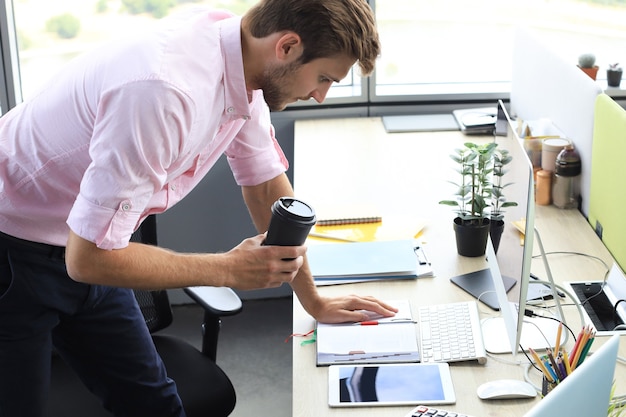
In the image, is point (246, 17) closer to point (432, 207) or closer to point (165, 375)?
point (165, 375)

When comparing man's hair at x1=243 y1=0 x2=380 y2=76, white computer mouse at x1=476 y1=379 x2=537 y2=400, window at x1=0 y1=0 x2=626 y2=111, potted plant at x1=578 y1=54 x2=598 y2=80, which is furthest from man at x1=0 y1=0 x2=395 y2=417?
potted plant at x1=578 y1=54 x2=598 y2=80

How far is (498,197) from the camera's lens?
189 centimetres

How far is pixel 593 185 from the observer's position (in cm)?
219

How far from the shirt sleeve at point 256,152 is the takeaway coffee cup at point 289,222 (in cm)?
39

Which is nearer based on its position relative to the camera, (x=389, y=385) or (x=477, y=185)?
(x=389, y=385)

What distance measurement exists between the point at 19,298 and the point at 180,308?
1818 millimetres

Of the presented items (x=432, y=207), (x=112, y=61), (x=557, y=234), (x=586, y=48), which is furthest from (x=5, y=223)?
(x=586, y=48)

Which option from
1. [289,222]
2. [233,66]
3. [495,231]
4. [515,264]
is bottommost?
[495,231]

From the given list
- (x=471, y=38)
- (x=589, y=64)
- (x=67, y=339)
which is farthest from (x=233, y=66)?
(x=471, y=38)

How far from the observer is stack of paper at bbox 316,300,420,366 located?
1.64m

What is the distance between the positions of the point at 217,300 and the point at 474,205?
701 millimetres

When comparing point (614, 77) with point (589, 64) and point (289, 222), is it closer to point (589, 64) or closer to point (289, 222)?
point (589, 64)

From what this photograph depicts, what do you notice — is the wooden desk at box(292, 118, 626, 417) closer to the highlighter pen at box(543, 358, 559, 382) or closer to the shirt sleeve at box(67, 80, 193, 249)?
the highlighter pen at box(543, 358, 559, 382)

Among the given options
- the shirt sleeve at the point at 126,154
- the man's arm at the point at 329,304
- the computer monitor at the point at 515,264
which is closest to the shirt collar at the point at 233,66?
the shirt sleeve at the point at 126,154
